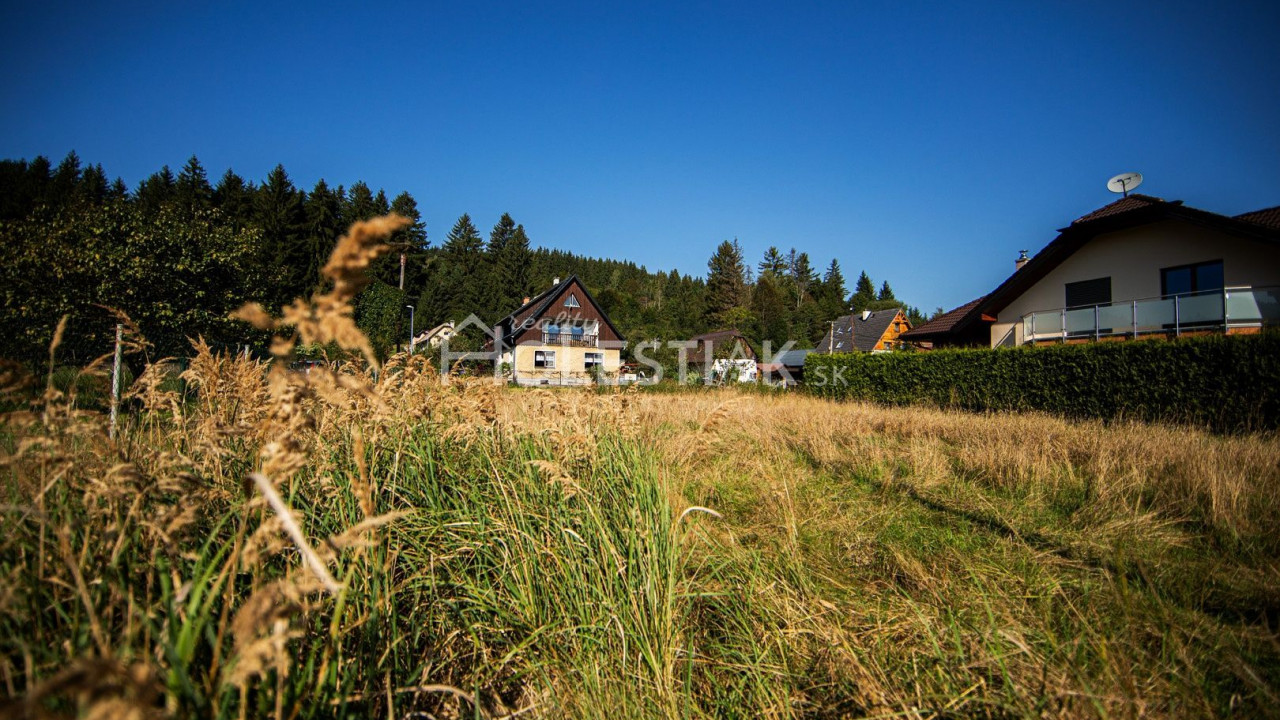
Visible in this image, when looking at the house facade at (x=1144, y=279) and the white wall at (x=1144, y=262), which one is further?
the white wall at (x=1144, y=262)

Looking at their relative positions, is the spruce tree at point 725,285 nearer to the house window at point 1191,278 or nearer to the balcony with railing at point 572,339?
the balcony with railing at point 572,339

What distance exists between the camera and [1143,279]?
49.6 ft

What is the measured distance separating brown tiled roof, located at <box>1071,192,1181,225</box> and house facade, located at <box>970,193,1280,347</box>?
0.11ft

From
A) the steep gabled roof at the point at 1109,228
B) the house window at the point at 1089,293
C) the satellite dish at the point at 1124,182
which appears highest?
the satellite dish at the point at 1124,182

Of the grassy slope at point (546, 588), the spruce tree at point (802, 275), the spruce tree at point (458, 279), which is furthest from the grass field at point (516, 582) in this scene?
the spruce tree at point (802, 275)

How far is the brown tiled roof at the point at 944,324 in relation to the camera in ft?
66.8

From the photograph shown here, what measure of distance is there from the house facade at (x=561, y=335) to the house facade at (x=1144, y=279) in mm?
27336

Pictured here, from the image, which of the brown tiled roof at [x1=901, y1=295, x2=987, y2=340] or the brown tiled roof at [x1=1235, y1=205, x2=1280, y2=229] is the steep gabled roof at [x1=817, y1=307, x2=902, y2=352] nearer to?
the brown tiled roof at [x1=901, y1=295, x2=987, y2=340]

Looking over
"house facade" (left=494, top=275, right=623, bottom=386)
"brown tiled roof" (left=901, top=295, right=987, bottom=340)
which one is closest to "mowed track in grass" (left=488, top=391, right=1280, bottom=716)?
"brown tiled roof" (left=901, top=295, right=987, bottom=340)

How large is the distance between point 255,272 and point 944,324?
1001 inches

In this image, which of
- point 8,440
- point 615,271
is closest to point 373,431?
point 8,440

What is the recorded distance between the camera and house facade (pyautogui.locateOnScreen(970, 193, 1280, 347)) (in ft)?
42.0

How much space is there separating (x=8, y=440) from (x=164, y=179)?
7423cm

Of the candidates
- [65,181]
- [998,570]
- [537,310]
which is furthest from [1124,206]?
[65,181]
